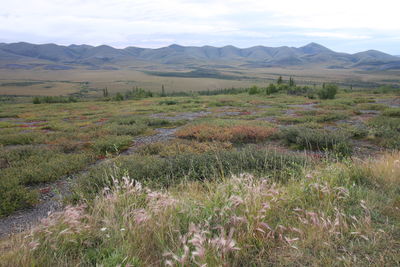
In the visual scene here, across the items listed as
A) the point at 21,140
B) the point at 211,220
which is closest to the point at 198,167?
the point at 211,220

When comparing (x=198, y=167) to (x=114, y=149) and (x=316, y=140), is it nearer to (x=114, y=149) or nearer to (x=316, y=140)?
(x=114, y=149)

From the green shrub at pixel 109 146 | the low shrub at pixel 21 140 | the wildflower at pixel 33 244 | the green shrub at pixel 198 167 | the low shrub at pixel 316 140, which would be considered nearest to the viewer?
the wildflower at pixel 33 244

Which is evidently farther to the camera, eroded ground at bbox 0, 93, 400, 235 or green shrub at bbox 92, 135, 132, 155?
green shrub at bbox 92, 135, 132, 155

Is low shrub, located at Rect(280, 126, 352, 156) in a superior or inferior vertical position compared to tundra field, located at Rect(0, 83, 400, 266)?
inferior

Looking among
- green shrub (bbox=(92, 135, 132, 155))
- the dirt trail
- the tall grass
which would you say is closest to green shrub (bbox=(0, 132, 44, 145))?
green shrub (bbox=(92, 135, 132, 155))

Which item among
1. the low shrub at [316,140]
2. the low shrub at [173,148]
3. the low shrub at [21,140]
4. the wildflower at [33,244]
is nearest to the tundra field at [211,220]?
the wildflower at [33,244]

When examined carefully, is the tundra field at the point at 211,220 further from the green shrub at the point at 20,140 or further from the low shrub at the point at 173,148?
the green shrub at the point at 20,140

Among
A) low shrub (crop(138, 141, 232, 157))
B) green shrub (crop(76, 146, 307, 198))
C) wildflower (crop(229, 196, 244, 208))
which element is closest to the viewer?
wildflower (crop(229, 196, 244, 208))

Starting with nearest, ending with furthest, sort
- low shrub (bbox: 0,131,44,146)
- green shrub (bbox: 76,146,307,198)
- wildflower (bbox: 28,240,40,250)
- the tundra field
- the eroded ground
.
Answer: wildflower (bbox: 28,240,40,250) → the tundra field → the eroded ground → green shrub (bbox: 76,146,307,198) → low shrub (bbox: 0,131,44,146)

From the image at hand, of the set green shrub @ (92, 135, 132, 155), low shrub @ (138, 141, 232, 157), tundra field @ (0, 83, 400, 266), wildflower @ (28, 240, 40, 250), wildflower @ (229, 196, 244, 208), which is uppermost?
wildflower @ (229, 196, 244, 208)

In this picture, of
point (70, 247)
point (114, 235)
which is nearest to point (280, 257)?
point (114, 235)

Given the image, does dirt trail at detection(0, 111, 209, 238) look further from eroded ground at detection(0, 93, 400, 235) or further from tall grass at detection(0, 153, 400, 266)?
tall grass at detection(0, 153, 400, 266)

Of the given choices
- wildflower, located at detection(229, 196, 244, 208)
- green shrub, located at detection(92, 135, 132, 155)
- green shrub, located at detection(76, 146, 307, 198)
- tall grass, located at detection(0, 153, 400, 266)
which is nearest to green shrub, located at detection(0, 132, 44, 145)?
green shrub, located at detection(92, 135, 132, 155)

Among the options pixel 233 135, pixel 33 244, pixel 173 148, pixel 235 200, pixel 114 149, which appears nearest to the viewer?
pixel 33 244
